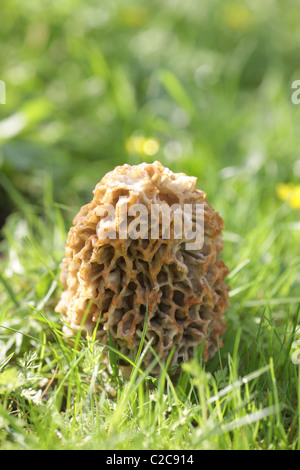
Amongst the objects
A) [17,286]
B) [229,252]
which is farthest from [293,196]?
[17,286]

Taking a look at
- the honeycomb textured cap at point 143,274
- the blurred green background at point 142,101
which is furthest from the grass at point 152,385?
the blurred green background at point 142,101

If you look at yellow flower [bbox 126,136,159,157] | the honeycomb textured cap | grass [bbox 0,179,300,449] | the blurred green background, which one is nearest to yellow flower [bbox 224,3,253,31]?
the blurred green background

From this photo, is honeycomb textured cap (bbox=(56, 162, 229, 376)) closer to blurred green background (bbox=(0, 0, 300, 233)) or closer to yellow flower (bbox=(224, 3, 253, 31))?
blurred green background (bbox=(0, 0, 300, 233))

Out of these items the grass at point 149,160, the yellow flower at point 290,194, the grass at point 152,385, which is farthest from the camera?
the yellow flower at point 290,194

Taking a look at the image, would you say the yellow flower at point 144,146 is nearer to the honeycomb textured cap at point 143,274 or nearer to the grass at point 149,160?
the grass at point 149,160

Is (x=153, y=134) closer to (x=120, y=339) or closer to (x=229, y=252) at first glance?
(x=229, y=252)

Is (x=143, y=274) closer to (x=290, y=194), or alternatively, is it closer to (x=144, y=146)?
(x=290, y=194)

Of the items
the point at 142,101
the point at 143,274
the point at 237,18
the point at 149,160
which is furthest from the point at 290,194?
the point at 237,18
